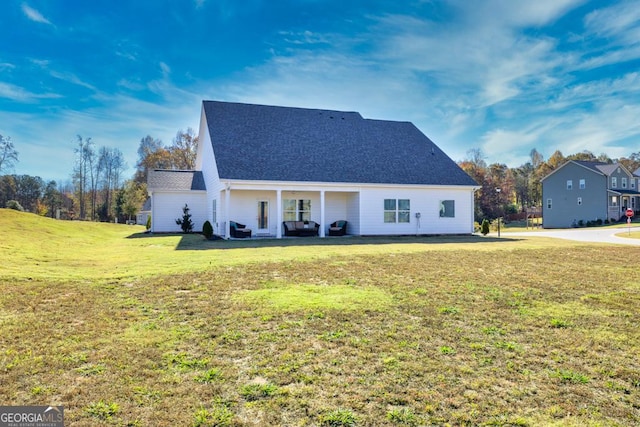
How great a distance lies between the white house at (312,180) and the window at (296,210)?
0.05 metres

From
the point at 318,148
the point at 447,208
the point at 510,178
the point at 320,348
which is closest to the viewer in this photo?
the point at 320,348

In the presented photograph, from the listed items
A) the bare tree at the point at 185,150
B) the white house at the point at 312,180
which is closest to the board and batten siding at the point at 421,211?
the white house at the point at 312,180

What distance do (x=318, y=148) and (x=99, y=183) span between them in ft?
130

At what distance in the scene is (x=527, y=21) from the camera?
15.1m

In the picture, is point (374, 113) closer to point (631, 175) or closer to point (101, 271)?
point (101, 271)

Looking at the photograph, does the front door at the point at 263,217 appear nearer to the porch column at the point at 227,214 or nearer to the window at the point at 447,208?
the porch column at the point at 227,214

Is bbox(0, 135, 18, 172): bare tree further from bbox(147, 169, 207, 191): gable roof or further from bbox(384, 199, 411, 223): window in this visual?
bbox(384, 199, 411, 223): window

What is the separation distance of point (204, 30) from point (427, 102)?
13663mm

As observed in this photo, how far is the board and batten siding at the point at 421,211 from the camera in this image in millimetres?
20141

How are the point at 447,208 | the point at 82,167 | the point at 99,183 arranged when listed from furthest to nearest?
the point at 99,183, the point at 82,167, the point at 447,208

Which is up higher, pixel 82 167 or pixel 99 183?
pixel 82 167

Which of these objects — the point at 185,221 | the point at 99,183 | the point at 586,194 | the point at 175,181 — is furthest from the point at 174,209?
the point at 586,194

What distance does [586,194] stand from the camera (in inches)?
1687

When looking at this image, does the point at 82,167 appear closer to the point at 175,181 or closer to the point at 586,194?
the point at 175,181
